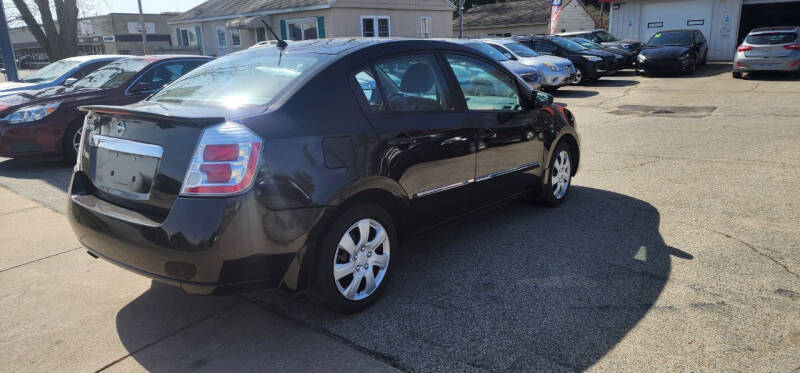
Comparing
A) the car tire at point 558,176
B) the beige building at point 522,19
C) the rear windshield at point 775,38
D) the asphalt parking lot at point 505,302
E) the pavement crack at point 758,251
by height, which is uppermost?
the beige building at point 522,19

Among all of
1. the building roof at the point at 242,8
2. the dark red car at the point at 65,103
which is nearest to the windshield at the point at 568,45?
the building roof at the point at 242,8

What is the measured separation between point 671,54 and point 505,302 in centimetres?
1810

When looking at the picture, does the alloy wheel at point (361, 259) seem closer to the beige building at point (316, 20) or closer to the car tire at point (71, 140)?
the car tire at point (71, 140)

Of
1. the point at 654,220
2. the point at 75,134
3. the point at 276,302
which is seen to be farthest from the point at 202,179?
the point at 75,134

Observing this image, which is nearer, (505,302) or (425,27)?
(505,302)

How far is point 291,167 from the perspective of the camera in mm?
2850

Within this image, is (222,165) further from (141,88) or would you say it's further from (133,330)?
(141,88)

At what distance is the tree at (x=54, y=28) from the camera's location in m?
19.6

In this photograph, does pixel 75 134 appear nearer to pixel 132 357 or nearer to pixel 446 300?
pixel 132 357

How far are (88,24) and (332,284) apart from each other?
6780cm

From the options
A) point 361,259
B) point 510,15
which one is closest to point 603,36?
point 510,15

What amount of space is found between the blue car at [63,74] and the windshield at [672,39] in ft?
59.1

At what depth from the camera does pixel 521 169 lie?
4727 millimetres

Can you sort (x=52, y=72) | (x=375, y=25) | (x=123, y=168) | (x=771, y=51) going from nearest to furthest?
(x=123, y=168) → (x=52, y=72) → (x=771, y=51) → (x=375, y=25)
